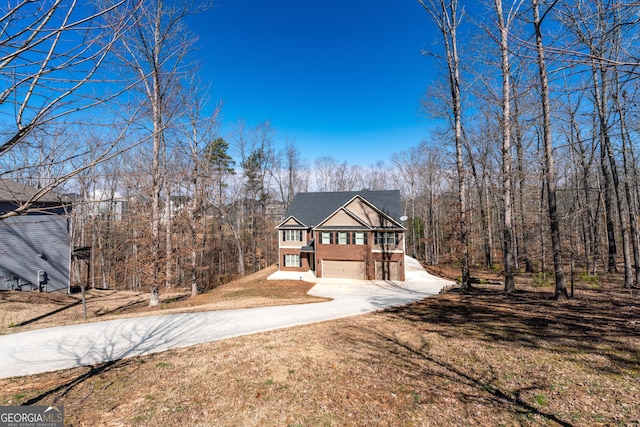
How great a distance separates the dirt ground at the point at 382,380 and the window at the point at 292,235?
50.5 ft

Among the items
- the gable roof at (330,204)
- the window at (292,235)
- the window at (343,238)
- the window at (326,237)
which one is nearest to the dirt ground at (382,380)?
the window at (343,238)

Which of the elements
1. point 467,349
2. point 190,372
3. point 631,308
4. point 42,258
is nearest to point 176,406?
point 190,372

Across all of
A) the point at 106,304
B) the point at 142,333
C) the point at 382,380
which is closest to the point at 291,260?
the point at 106,304

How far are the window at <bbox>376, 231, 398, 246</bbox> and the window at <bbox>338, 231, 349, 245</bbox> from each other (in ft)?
7.35

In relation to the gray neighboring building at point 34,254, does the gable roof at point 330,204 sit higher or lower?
higher

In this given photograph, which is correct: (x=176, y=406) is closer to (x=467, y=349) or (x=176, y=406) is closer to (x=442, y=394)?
(x=442, y=394)

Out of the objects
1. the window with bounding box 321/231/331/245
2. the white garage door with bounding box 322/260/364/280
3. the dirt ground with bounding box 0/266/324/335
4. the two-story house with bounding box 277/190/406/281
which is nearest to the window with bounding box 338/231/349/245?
the two-story house with bounding box 277/190/406/281

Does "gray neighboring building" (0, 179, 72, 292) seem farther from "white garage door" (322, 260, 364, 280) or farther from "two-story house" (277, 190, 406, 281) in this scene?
"white garage door" (322, 260, 364, 280)

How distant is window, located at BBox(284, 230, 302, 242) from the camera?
23000 mm

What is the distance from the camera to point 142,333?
8.05 meters

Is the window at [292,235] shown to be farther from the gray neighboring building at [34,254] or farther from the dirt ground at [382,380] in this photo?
the dirt ground at [382,380]

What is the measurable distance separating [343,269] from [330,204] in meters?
6.51

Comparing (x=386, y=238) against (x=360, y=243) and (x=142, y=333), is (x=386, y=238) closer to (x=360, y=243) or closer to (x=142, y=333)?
(x=360, y=243)

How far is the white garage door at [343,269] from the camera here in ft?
65.2
